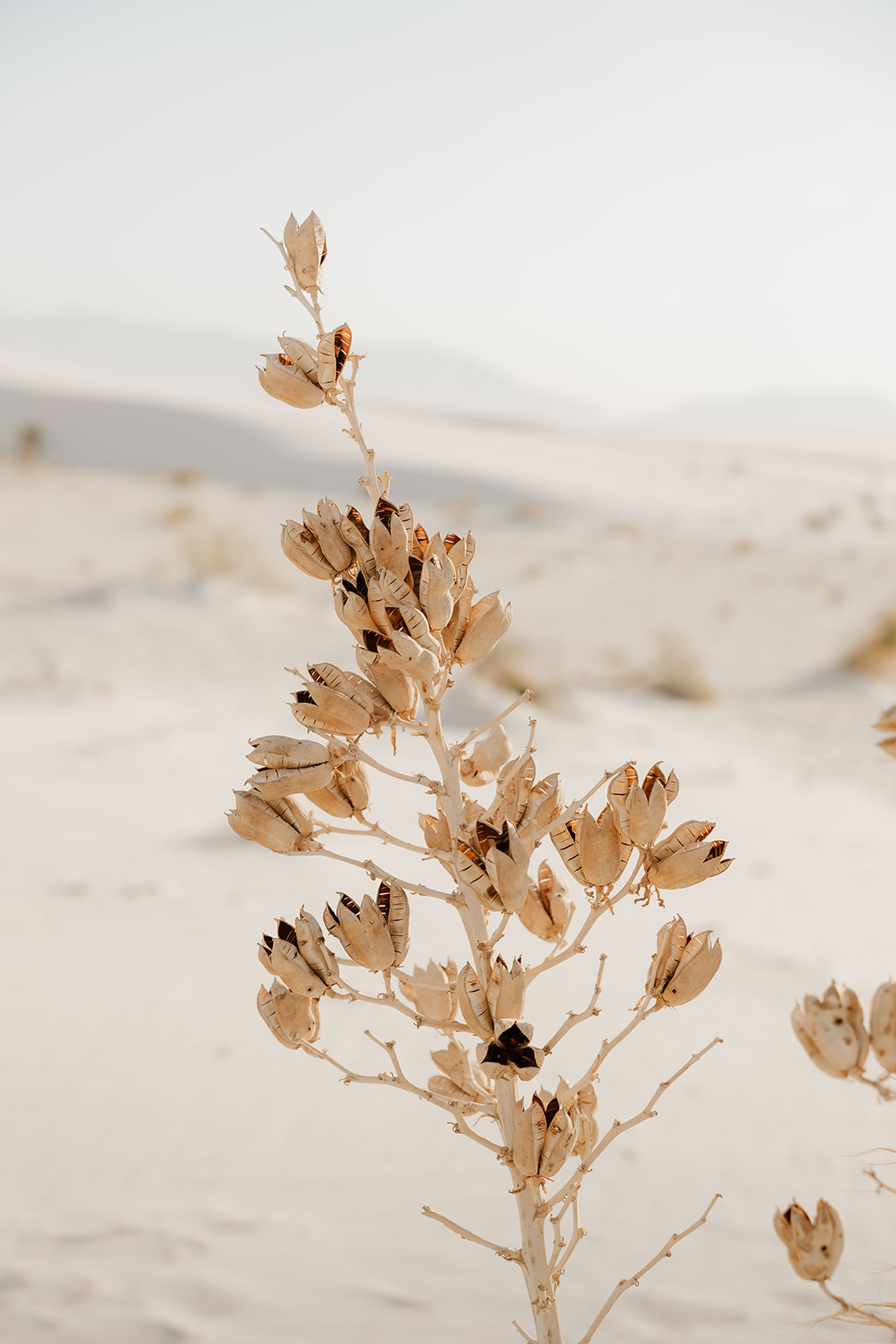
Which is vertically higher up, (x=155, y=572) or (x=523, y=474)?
(x=523, y=474)

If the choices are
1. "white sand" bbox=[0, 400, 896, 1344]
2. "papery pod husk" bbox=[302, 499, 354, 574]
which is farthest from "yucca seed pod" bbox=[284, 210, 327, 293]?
"white sand" bbox=[0, 400, 896, 1344]

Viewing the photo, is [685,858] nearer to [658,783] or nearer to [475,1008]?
[658,783]

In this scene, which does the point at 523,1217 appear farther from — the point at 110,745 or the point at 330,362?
the point at 110,745

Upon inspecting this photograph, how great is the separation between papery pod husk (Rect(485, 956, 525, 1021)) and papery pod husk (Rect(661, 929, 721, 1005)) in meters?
0.16

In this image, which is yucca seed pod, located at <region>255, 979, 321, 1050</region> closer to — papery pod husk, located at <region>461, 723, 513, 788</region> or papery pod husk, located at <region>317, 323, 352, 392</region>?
papery pod husk, located at <region>461, 723, 513, 788</region>

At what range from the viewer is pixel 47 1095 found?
256cm

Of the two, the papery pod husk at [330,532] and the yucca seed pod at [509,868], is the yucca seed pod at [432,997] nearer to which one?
the yucca seed pod at [509,868]

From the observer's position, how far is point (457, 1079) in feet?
3.89

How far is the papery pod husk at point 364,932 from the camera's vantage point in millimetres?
987

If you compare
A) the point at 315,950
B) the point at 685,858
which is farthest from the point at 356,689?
the point at 685,858

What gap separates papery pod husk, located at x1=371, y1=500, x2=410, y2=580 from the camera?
98 cm

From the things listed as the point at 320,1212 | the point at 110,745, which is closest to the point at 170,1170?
the point at 320,1212

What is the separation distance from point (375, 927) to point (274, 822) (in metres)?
0.14

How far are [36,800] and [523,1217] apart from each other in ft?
12.8
